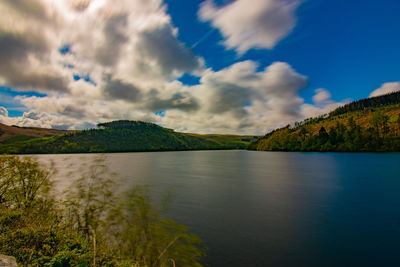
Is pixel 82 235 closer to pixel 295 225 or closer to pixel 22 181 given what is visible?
pixel 22 181

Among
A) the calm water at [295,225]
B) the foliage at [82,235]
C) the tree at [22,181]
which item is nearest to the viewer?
the foliage at [82,235]

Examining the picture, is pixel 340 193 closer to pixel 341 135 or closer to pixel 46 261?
pixel 46 261

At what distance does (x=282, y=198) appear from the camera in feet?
91.4

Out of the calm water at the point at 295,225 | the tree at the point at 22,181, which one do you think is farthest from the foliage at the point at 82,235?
the calm water at the point at 295,225

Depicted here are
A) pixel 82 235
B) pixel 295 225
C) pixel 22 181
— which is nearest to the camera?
pixel 82 235

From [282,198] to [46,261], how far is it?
26.7m

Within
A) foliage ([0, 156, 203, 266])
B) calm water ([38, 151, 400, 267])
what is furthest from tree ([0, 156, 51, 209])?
calm water ([38, 151, 400, 267])

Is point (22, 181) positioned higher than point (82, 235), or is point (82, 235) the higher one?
point (22, 181)

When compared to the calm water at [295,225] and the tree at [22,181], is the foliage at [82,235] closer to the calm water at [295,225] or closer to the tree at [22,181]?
the tree at [22,181]

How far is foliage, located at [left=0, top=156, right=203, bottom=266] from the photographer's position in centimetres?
805

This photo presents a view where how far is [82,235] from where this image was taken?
38.3 ft

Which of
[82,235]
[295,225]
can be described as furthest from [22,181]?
[295,225]

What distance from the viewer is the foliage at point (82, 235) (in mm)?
8055

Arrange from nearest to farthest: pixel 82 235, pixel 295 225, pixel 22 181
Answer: pixel 82 235 < pixel 22 181 < pixel 295 225
